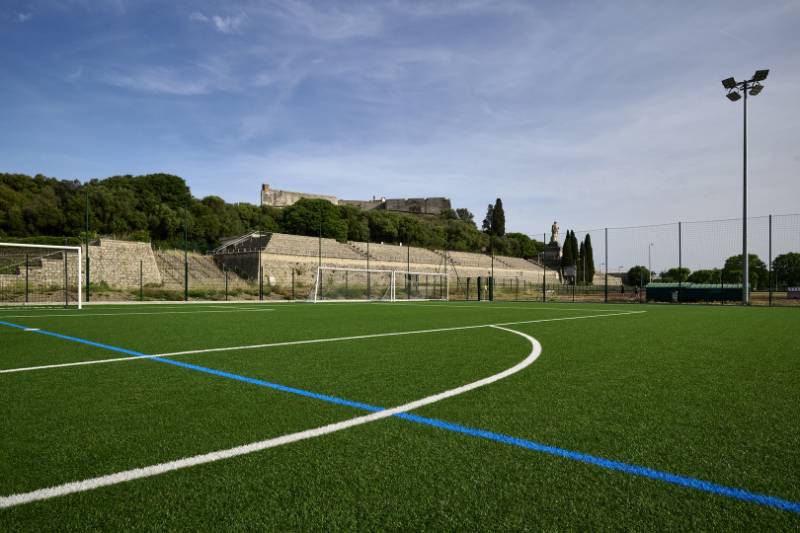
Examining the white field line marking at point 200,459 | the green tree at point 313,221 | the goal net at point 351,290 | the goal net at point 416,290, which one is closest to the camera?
the white field line marking at point 200,459

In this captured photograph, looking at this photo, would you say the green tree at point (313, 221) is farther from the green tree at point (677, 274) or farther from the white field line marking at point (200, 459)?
the white field line marking at point (200, 459)

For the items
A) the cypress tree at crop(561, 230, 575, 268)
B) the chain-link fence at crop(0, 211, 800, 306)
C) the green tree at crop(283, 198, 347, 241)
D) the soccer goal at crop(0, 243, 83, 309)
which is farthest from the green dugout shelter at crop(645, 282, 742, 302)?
the green tree at crop(283, 198, 347, 241)

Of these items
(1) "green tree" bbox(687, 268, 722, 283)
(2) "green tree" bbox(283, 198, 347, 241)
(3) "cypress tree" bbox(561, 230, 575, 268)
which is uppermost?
(2) "green tree" bbox(283, 198, 347, 241)

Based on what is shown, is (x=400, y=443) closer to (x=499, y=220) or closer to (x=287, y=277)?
(x=287, y=277)

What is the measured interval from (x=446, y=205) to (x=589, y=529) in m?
143

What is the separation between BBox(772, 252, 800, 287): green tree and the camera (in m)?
21.2

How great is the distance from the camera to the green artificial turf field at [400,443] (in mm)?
1641

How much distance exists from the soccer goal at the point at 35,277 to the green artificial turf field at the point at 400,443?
73.5ft

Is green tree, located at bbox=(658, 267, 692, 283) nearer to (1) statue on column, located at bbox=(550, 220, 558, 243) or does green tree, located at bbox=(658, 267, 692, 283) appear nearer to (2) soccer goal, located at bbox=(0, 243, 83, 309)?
(2) soccer goal, located at bbox=(0, 243, 83, 309)

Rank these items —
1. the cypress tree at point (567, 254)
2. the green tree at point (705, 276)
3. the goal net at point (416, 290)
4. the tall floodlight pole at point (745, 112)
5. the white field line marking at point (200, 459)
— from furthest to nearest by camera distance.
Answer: the cypress tree at point (567, 254)
the goal net at point (416, 290)
the green tree at point (705, 276)
the tall floodlight pole at point (745, 112)
the white field line marking at point (200, 459)

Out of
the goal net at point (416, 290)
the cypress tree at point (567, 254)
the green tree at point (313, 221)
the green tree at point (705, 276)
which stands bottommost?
the goal net at point (416, 290)

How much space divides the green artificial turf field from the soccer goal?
2240 centimetres

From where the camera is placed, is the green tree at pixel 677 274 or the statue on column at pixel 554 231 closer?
the green tree at pixel 677 274

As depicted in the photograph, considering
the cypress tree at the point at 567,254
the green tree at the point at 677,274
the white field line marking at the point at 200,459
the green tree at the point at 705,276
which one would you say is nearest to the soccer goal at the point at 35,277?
the white field line marking at the point at 200,459
